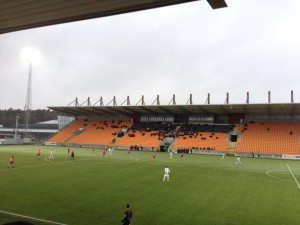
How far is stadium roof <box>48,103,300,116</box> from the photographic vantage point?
6102cm

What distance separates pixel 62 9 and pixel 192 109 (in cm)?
6390

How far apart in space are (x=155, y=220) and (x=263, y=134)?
56.5 metres

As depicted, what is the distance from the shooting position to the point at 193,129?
7269 cm

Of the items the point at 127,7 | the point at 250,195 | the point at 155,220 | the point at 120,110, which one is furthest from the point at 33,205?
the point at 120,110

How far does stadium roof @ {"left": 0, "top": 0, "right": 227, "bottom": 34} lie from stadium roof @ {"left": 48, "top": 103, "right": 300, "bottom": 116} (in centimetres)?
5593

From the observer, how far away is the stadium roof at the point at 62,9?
8.07 meters

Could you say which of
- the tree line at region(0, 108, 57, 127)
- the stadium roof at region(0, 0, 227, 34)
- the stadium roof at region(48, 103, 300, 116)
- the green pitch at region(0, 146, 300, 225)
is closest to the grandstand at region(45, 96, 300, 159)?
the stadium roof at region(48, 103, 300, 116)

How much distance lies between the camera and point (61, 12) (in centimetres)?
890

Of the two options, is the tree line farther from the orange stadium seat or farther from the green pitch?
the green pitch

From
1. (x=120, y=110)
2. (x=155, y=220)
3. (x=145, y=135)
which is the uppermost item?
(x=120, y=110)

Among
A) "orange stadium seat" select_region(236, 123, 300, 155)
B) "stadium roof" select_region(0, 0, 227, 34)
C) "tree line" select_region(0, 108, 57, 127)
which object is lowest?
"orange stadium seat" select_region(236, 123, 300, 155)

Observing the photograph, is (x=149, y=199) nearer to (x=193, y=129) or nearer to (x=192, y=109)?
(x=192, y=109)

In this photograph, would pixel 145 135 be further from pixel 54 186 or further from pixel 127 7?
pixel 127 7

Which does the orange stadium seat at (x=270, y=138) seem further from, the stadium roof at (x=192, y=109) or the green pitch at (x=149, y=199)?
the green pitch at (x=149, y=199)
